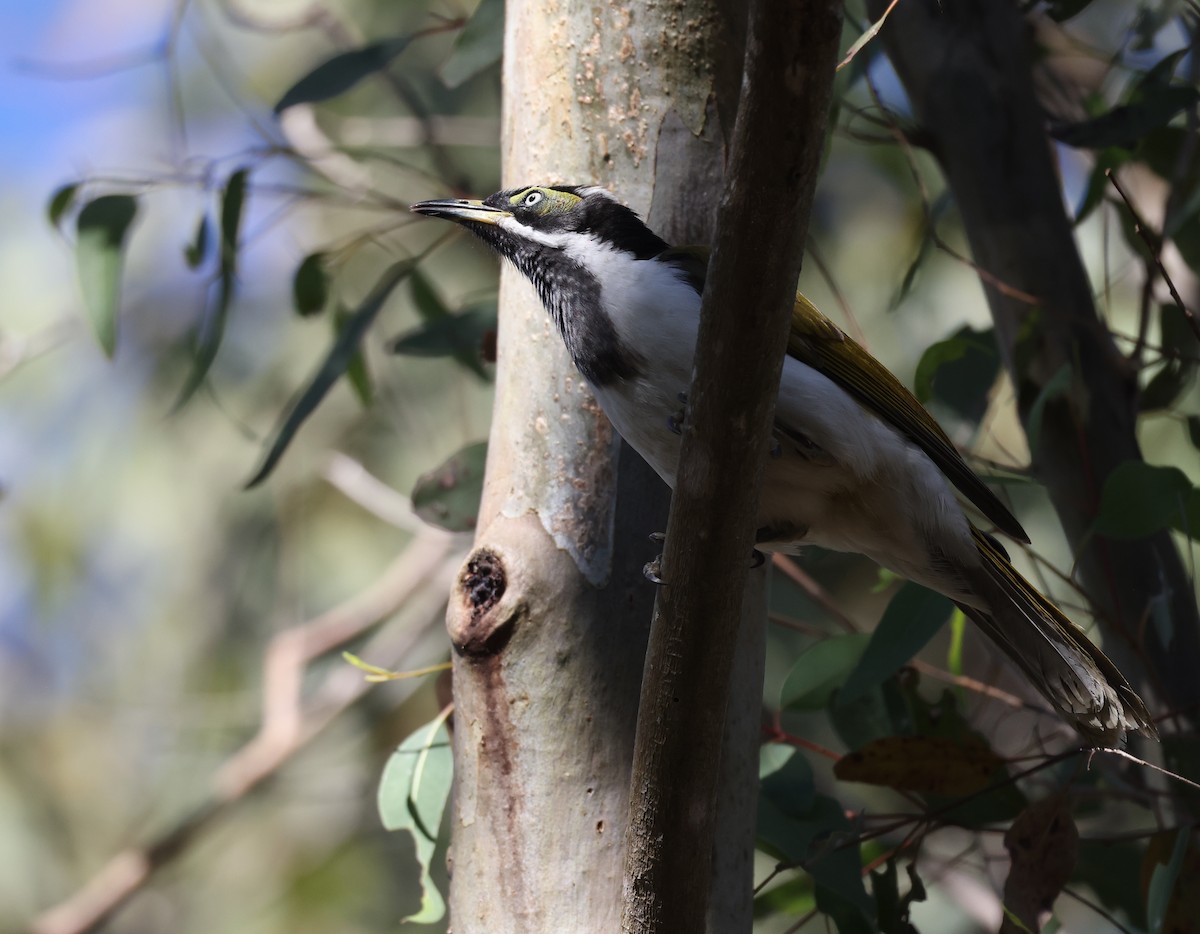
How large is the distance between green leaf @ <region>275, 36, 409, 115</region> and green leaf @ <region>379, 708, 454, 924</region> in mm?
1518

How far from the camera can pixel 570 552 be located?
1919 mm

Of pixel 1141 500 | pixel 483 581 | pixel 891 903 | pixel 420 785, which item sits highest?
pixel 1141 500

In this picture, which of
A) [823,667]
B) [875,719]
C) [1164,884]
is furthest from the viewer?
[875,719]

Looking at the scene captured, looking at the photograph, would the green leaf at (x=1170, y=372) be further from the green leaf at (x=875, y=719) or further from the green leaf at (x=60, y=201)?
the green leaf at (x=60, y=201)

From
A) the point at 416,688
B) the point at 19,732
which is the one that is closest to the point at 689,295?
the point at 416,688

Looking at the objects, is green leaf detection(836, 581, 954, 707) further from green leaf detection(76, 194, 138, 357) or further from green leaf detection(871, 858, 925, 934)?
green leaf detection(76, 194, 138, 357)

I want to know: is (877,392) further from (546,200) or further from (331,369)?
(331,369)

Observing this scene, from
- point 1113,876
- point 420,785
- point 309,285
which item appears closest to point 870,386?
point 420,785

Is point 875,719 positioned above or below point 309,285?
below

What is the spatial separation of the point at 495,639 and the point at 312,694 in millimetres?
4047

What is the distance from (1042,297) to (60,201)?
7.78ft

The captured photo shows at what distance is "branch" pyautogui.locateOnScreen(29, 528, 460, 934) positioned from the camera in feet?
14.7

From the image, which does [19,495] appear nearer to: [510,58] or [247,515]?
[247,515]

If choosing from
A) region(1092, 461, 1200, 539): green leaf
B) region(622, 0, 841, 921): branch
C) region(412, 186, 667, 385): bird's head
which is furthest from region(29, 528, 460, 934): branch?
region(622, 0, 841, 921): branch
